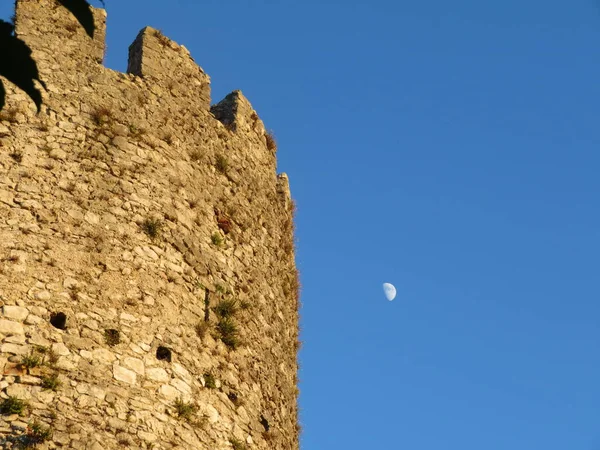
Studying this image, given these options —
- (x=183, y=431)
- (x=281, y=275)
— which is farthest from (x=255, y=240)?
(x=183, y=431)

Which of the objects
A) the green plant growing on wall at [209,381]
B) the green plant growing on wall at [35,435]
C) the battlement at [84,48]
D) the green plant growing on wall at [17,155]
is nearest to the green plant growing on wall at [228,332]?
the green plant growing on wall at [209,381]

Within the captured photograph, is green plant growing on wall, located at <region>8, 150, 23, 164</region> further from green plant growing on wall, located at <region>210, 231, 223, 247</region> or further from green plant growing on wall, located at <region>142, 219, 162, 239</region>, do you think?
green plant growing on wall, located at <region>210, 231, 223, 247</region>

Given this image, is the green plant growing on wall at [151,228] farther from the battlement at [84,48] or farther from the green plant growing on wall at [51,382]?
the green plant growing on wall at [51,382]

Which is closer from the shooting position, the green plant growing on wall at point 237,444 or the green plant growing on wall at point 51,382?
the green plant growing on wall at point 51,382

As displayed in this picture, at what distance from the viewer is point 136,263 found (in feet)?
35.9

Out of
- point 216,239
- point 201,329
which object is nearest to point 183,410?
point 201,329

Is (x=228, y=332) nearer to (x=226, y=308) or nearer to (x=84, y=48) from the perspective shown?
(x=226, y=308)

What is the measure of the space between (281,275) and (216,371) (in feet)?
9.44

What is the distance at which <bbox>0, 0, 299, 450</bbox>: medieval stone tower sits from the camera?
9.62 meters

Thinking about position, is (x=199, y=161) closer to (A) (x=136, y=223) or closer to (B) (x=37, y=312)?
(A) (x=136, y=223)

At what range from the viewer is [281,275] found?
13898 millimetres

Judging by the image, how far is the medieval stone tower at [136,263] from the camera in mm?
9617

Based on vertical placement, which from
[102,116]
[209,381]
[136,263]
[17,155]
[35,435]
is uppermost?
[102,116]

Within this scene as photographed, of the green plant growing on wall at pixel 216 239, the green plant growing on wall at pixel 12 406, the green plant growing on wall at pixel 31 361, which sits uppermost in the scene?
the green plant growing on wall at pixel 216 239
